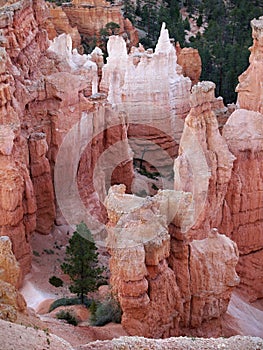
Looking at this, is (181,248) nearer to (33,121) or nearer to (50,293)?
(50,293)

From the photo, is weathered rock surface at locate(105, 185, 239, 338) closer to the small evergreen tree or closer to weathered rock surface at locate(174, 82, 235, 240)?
the small evergreen tree

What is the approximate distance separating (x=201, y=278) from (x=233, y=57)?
26.3 meters

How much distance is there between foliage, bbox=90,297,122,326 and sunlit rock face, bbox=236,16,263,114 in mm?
8733

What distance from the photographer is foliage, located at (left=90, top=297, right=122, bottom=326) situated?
1373 centimetres

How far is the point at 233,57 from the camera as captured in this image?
38.6m

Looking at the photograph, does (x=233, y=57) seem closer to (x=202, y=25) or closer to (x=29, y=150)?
(x=202, y=25)

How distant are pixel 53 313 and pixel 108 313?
68.3 inches

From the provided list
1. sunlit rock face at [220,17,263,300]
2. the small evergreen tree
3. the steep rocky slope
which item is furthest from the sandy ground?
sunlit rock face at [220,17,263,300]

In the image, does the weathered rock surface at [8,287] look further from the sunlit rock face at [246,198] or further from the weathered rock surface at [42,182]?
the sunlit rock face at [246,198]

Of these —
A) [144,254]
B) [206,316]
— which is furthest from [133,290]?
[206,316]

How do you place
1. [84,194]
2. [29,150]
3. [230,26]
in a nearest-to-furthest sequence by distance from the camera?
[29,150] < [84,194] < [230,26]

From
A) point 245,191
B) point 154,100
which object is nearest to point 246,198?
point 245,191

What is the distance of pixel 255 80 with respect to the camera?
19984 mm

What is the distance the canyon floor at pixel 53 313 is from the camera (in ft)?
41.8
